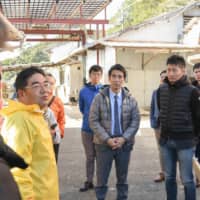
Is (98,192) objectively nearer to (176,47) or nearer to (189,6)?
(176,47)

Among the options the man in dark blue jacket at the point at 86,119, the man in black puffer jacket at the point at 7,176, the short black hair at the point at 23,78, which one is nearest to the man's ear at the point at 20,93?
the short black hair at the point at 23,78

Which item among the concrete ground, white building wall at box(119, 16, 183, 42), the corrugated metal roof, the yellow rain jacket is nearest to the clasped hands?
the concrete ground

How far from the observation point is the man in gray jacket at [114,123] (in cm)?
535

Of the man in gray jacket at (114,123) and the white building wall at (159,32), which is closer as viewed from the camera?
the man in gray jacket at (114,123)

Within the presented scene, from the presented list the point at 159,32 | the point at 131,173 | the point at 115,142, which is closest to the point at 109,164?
the point at 115,142

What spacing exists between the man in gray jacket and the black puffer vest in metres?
0.53

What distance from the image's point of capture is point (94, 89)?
262 inches

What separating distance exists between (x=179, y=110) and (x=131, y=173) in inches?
120

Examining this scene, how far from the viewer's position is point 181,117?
4957mm

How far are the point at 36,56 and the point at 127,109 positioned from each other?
58334 mm

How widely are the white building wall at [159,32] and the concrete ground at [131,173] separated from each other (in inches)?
340

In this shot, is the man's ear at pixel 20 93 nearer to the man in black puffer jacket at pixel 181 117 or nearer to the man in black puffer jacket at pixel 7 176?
the man in black puffer jacket at pixel 7 176

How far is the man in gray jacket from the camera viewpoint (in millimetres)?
5348

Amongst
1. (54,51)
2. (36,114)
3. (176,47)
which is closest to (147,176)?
(36,114)
